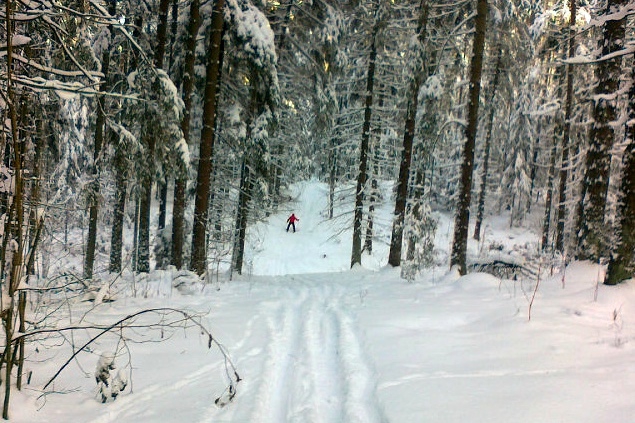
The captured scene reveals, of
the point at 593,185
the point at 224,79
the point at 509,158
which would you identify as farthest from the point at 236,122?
the point at 509,158

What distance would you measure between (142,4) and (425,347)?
1272 centimetres

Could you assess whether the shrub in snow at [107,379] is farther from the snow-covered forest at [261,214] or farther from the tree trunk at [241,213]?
the tree trunk at [241,213]

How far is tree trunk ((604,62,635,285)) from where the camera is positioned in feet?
19.4

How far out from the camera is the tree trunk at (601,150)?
281 inches

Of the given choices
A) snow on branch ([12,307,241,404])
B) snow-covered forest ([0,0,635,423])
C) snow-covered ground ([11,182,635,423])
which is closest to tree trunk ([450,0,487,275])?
snow-covered forest ([0,0,635,423])

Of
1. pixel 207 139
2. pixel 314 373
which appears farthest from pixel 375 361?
pixel 207 139

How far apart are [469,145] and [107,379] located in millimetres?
9707

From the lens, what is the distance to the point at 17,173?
2256 mm

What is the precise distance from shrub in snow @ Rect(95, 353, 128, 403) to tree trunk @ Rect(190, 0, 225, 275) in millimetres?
6672

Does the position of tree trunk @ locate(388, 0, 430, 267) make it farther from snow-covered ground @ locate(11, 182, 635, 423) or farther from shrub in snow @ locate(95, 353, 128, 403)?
shrub in snow @ locate(95, 353, 128, 403)

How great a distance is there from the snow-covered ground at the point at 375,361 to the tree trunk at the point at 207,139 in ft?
7.73

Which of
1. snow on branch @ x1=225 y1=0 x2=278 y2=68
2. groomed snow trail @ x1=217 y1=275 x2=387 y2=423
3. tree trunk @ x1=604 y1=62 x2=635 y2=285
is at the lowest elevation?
groomed snow trail @ x1=217 y1=275 x2=387 y2=423

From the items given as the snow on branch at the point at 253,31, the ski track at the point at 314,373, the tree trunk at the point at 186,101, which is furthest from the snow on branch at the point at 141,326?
the snow on branch at the point at 253,31

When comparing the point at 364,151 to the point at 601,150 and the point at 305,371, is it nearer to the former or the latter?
the point at 601,150
